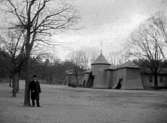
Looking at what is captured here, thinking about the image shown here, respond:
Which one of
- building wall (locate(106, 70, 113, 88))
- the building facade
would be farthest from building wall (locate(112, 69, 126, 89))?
building wall (locate(106, 70, 113, 88))

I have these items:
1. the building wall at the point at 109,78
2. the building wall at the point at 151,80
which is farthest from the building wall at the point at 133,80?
the building wall at the point at 151,80

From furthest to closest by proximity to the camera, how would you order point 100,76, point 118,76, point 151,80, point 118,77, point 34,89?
point 151,80
point 100,76
point 118,76
point 118,77
point 34,89

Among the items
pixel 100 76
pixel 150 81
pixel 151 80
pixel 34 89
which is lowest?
pixel 150 81

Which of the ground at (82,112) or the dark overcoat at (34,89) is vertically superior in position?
the dark overcoat at (34,89)

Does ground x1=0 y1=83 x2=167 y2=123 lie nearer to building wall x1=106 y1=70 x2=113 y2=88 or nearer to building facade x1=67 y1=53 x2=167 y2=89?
building facade x1=67 y1=53 x2=167 y2=89

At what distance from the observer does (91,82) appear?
58.6 m

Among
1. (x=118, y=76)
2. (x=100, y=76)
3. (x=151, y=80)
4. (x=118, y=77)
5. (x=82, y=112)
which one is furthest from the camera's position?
(x=151, y=80)

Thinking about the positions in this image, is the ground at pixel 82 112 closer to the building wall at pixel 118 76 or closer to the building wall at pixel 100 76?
the building wall at pixel 118 76

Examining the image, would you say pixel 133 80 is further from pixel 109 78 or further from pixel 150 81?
pixel 150 81

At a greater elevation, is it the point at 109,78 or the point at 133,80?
the point at 109,78

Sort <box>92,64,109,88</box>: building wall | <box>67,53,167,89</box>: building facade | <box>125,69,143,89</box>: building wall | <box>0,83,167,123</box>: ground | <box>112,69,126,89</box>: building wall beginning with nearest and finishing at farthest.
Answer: <box>0,83,167,123</box>: ground, <box>125,69,143,89</box>: building wall, <box>67,53,167,89</box>: building facade, <box>112,69,126,89</box>: building wall, <box>92,64,109,88</box>: building wall

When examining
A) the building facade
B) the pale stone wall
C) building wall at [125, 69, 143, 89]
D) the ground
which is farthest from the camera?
the pale stone wall

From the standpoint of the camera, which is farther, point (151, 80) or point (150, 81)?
point (151, 80)

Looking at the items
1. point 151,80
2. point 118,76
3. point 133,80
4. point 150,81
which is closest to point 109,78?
point 118,76
